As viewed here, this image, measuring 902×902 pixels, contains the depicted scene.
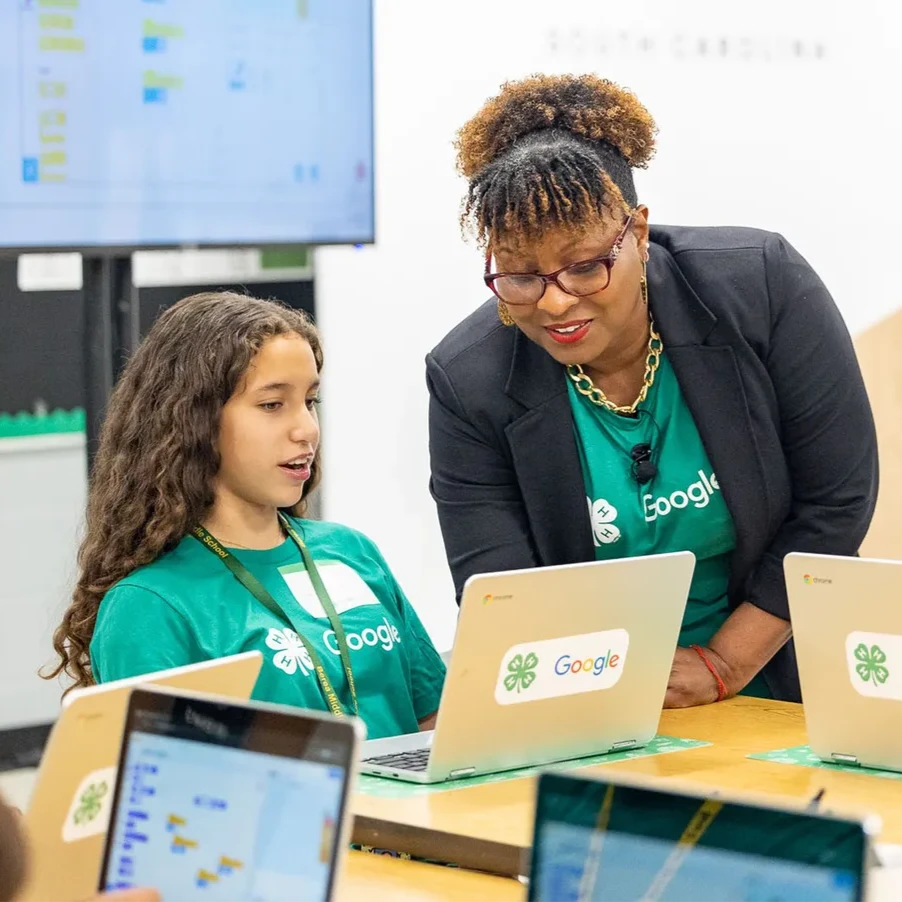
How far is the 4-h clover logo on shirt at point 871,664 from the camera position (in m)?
1.83

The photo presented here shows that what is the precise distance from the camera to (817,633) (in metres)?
1.88

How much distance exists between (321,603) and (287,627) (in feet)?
0.27

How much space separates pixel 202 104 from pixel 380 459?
0.90 metres

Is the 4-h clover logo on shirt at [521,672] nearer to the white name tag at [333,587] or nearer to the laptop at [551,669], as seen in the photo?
the laptop at [551,669]

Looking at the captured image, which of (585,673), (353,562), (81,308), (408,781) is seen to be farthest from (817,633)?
(81,308)

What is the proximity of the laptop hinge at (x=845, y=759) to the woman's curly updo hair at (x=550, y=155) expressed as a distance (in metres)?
0.68

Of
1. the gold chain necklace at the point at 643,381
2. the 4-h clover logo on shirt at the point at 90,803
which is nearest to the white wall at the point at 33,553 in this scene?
the gold chain necklace at the point at 643,381

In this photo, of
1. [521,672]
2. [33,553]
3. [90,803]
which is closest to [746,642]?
[521,672]

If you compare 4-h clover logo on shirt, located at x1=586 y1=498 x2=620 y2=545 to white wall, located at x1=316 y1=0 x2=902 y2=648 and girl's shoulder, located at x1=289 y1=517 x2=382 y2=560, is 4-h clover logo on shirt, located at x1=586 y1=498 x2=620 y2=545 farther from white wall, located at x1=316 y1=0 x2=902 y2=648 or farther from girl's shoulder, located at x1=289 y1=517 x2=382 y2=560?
white wall, located at x1=316 y1=0 x2=902 y2=648

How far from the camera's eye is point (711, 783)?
183 centimetres

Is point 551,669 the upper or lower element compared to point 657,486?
lower

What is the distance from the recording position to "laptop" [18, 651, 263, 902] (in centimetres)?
133

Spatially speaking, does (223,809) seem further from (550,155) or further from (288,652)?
(550,155)

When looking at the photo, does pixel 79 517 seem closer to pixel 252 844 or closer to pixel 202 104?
pixel 202 104
